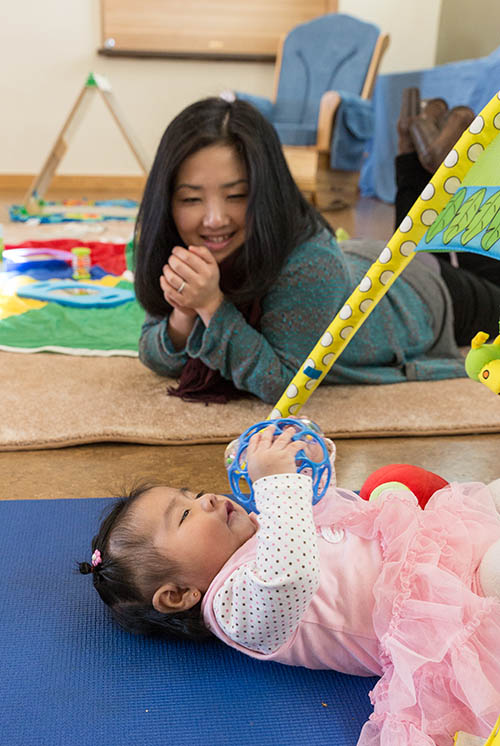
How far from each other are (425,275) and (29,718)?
4.20 feet

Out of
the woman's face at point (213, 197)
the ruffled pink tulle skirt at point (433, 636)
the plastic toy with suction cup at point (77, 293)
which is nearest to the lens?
the ruffled pink tulle skirt at point (433, 636)

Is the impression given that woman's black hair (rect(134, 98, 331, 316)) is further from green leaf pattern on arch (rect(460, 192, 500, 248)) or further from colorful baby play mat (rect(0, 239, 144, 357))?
green leaf pattern on arch (rect(460, 192, 500, 248))

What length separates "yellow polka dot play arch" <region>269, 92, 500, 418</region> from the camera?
783mm

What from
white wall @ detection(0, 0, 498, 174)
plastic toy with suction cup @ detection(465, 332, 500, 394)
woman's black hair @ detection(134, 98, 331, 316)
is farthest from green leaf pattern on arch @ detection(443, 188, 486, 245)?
white wall @ detection(0, 0, 498, 174)

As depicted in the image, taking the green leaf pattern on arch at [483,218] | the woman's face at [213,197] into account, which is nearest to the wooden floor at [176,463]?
the woman's face at [213,197]

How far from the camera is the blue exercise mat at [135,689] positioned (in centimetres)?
69

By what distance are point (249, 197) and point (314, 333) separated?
0.95 feet

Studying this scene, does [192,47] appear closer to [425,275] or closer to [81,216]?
[81,216]

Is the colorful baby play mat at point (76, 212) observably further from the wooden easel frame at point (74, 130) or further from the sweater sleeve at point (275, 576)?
the sweater sleeve at point (275, 576)

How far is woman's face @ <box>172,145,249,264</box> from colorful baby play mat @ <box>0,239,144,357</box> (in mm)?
510

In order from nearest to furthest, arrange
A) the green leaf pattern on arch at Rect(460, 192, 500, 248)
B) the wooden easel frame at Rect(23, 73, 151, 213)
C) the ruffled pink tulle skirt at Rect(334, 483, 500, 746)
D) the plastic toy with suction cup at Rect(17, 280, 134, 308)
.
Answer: the ruffled pink tulle skirt at Rect(334, 483, 500, 746) < the green leaf pattern on arch at Rect(460, 192, 500, 248) < the plastic toy with suction cup at Rect(17, 280, 134, 308) < the wooden easel frame at Rect(23, 73, 151, 213)

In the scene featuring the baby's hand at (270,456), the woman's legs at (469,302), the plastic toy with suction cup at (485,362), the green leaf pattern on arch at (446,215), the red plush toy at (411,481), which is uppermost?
the green leaf pattern on arch at (446,215)

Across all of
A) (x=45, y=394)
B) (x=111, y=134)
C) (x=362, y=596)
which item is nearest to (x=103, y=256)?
(x=45, y=394)

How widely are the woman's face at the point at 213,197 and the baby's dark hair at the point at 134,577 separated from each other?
66cm
